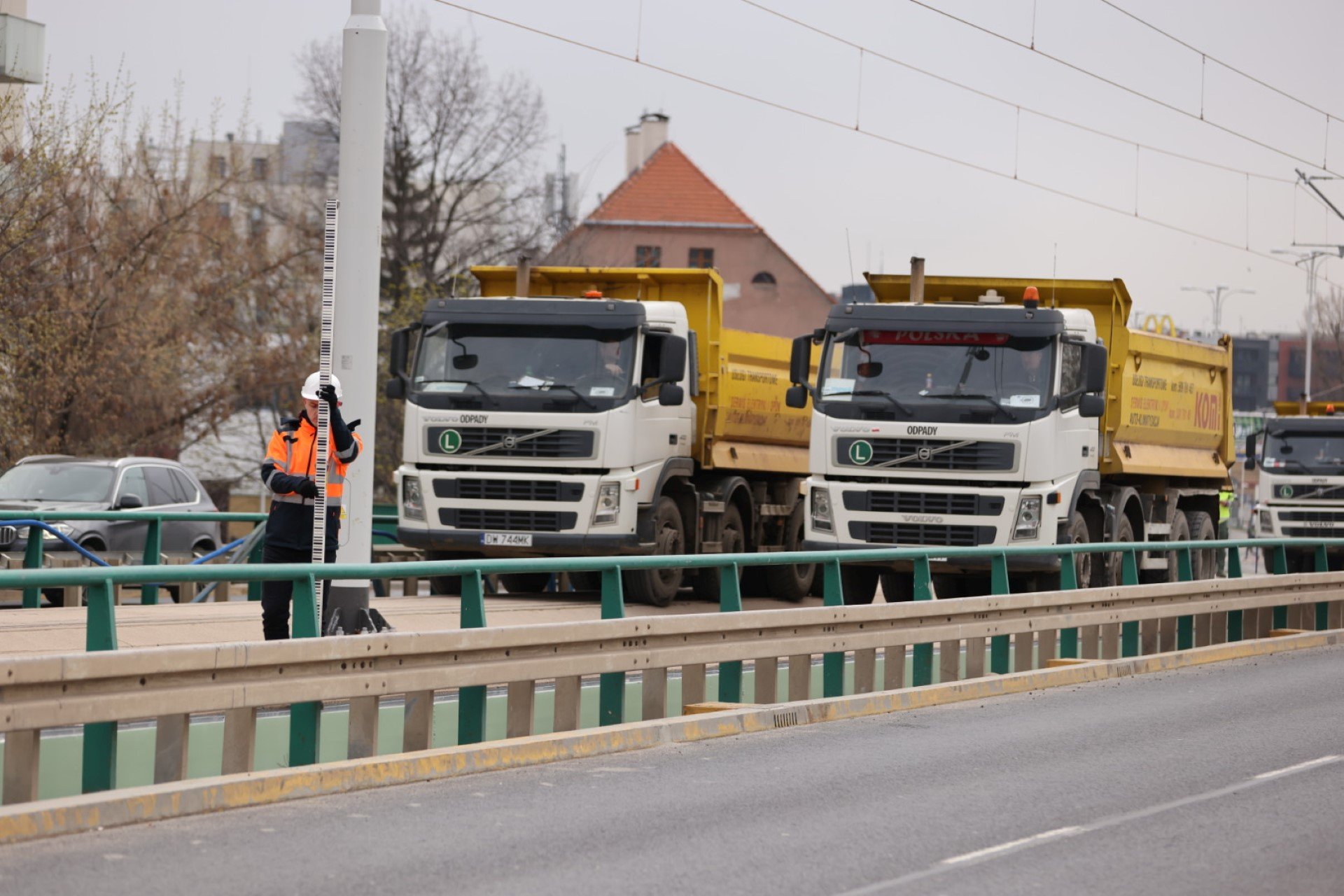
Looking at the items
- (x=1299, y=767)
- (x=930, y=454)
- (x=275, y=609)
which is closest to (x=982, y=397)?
(x=930, y=454)

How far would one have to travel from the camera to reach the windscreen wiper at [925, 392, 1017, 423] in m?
18.2

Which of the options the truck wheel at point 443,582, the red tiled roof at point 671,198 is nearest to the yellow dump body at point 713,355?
the truck wheel at point 443,582

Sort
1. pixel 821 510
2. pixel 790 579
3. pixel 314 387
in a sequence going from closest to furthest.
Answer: pixel 314 387 < pixel 821 510 < pixel 790 579

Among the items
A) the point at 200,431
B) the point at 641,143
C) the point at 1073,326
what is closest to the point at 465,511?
the point at 1073,326

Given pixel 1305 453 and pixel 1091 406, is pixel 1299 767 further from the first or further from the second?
pixel 1305 453

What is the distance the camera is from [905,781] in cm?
966

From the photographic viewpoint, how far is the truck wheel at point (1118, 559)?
20.1 meters

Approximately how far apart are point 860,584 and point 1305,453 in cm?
1668

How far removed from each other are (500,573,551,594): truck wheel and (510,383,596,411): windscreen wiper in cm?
181

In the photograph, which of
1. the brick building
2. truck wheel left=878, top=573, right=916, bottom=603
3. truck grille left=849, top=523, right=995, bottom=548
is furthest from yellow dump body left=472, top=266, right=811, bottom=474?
the brick building

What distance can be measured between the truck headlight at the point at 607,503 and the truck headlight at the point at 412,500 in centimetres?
166

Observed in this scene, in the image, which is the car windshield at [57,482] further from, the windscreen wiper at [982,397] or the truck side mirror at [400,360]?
the windscreen wiper at [982,397]

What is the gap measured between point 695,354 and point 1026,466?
138 inches

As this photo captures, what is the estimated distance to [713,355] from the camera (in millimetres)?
20250
